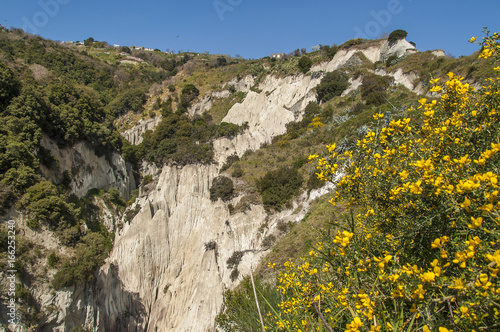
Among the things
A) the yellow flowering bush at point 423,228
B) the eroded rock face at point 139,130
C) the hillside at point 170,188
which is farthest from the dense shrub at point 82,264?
the eroded rock face at point 139,130

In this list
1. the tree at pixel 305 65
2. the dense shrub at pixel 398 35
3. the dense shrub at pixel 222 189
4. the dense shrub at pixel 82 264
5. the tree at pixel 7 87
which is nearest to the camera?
the dense shrub at pixel 82 264

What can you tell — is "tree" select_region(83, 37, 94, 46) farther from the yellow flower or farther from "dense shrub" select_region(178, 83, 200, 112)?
the yellow flower

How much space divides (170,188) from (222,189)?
718 cm

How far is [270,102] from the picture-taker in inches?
1775

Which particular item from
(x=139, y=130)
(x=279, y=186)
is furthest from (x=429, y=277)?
(x=139, y=130)

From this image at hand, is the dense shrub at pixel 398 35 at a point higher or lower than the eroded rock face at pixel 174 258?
higher

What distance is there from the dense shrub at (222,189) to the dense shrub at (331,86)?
2035 cm

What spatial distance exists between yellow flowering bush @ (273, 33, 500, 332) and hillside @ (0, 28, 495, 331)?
7843mm

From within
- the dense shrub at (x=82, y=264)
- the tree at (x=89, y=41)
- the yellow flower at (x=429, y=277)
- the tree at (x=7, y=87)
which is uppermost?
the tree at (x=89, y=41)

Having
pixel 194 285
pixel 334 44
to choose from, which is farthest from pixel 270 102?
pixel 194 285

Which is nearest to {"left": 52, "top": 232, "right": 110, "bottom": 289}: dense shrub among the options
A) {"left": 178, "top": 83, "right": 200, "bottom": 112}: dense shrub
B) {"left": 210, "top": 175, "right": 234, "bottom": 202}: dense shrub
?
{"left": 210, "top": 175, "right": 234, "bottom": 202}: dense shrub

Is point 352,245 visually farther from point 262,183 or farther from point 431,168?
point 262,183

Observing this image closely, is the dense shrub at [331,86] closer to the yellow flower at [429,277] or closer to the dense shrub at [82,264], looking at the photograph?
the dense shrub at [82,264]

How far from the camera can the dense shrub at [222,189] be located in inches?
1038
